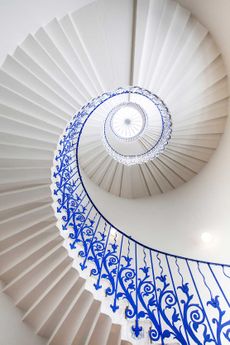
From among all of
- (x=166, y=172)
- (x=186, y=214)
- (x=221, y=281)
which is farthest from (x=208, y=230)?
(x=166, y=172)

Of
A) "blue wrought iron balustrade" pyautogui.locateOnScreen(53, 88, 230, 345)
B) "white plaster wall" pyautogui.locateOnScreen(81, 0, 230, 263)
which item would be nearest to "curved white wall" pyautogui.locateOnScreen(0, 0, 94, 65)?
"blue wrought iron balustrade" pyautogui.locateOnScreen(53, 88, 230, 345)

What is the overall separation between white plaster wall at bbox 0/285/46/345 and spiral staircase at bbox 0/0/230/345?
9 cm

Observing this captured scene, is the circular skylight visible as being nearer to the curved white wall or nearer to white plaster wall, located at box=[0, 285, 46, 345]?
the curved white wall

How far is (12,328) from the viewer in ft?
12.0

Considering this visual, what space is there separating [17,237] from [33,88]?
2.46m

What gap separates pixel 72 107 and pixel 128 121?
4374mm

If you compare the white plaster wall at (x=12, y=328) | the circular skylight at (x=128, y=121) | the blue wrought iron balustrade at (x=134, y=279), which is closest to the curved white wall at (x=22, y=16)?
the blue wrought iron balustrade at (x=134, y=279)

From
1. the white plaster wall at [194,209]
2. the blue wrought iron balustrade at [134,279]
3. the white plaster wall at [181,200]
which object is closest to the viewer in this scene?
the blue wrought iron balustrade at [134,279]

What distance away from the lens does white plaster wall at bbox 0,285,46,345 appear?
359 centimetres

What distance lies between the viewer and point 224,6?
461cm

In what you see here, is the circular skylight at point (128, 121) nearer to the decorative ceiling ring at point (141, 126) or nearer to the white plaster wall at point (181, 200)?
the decorative ceiling ring at point (141, 126)

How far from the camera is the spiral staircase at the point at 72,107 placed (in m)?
3.65

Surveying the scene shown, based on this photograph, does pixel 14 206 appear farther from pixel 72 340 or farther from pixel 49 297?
pixel 72 340

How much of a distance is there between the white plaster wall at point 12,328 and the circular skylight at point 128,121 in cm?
568
